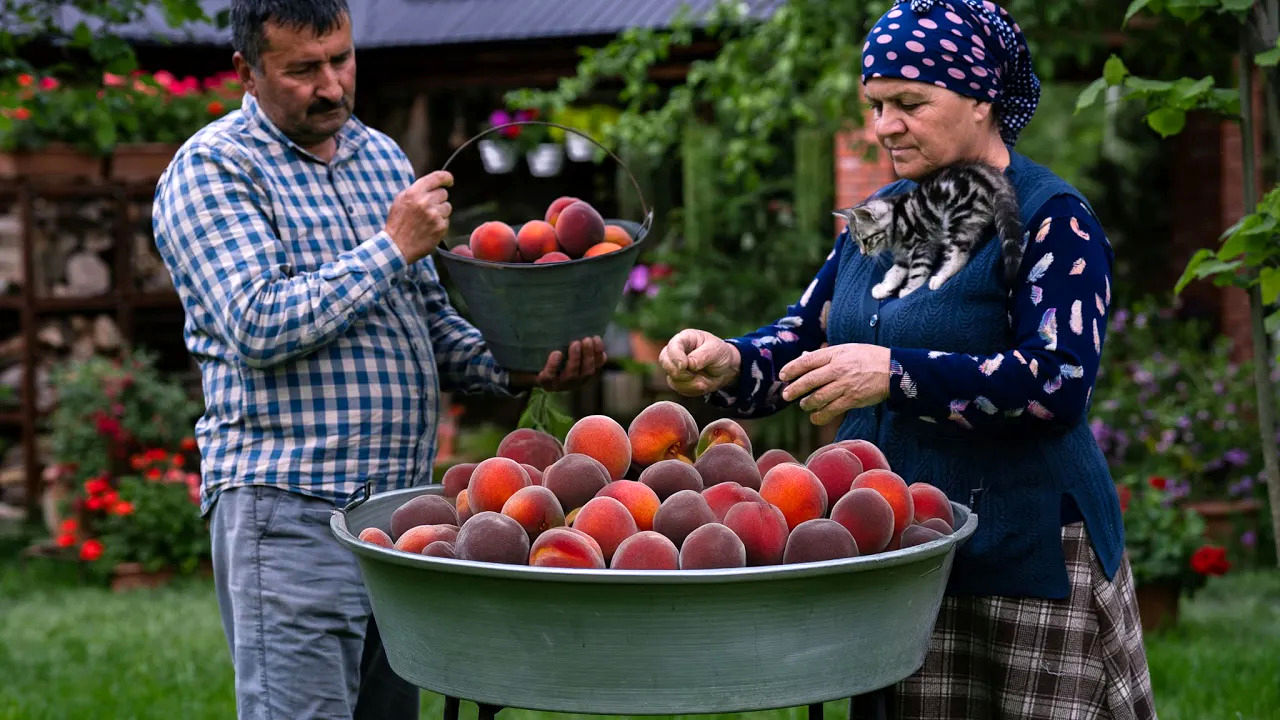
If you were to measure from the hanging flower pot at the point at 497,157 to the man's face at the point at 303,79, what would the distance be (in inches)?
238

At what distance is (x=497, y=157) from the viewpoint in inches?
343

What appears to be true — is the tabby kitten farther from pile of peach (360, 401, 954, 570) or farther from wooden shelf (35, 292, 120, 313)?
wooden shelf (35, 292, 120, 313)

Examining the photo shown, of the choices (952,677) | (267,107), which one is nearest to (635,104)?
(267,107)

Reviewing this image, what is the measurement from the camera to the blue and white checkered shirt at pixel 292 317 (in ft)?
7.60

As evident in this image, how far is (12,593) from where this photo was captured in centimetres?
598

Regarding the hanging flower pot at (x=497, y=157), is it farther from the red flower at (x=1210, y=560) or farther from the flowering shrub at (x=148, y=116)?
the red flower at (x=1210, y=560)

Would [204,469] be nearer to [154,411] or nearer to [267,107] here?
[267,107]

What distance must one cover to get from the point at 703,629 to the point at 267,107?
1.43 metres

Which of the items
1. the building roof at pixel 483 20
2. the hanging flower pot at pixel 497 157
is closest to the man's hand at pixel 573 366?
the building roof at pixel 483 20

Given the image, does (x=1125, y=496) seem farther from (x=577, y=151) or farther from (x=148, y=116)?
(x=148, y=116)

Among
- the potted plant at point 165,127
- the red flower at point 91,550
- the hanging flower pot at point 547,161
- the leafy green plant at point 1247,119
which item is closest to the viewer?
the leafy green plant at point 1247,119

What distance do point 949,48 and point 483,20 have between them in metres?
6.80

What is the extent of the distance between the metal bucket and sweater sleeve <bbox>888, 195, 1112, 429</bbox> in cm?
65

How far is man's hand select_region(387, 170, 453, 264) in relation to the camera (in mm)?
2389
